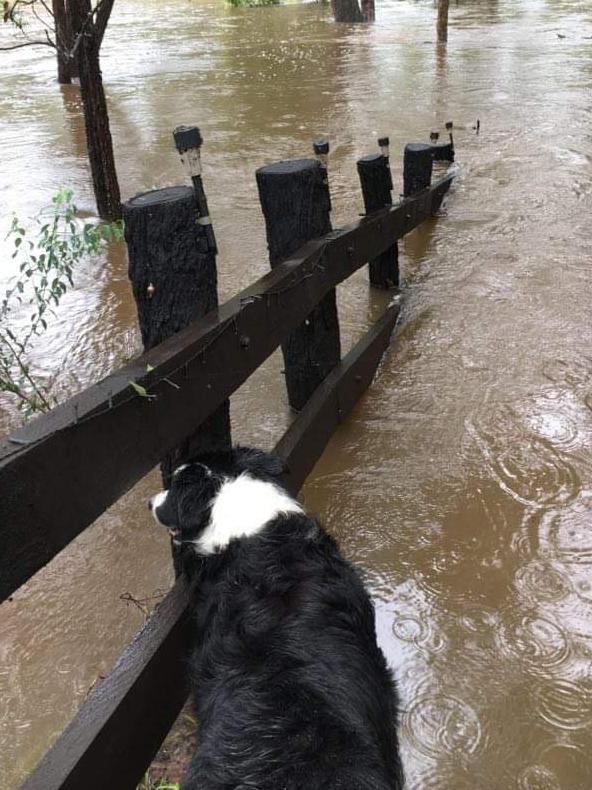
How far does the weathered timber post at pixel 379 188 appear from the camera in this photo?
17.2ft

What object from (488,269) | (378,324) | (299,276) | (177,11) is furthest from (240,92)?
(177,11)

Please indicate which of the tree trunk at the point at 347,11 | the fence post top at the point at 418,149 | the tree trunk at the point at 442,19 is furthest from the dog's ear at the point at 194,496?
the tree trunk at the point at 347,11

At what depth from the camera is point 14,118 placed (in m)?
12.5

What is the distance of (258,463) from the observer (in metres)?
2.35

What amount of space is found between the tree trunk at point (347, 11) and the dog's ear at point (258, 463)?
77.7ft

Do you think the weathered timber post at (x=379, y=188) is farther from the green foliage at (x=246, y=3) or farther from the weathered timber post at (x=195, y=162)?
the green foliage at (x=246, y=3)

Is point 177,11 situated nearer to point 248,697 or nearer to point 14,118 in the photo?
point 14,118

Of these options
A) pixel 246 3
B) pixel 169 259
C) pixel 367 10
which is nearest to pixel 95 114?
pixel 169 259

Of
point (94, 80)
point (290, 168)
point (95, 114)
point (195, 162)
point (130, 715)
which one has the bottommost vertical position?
point (130, 715)

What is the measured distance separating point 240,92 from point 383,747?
1381 centimetres

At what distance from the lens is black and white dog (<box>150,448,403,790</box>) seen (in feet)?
5.31

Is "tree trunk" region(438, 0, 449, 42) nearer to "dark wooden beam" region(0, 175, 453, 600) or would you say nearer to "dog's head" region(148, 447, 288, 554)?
"dark wooden beam" region(0, 175, 453, 600)

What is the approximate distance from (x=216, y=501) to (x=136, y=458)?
40 cm

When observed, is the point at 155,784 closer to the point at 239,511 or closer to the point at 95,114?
the point at 239,511
